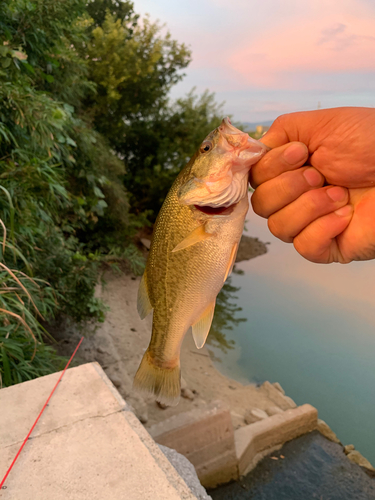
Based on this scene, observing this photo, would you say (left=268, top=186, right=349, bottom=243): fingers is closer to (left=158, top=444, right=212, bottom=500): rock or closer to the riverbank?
(left=158, top=444, right=212, bottom=500): rock

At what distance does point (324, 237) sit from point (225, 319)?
25.4 feet

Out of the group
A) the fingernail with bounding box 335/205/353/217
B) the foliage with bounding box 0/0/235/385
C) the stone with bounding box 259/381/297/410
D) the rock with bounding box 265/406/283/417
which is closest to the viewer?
the fingernail with bounding box 335/205/353/217

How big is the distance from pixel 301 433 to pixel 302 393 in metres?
1.45

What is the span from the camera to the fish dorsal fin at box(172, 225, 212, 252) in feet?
3.83

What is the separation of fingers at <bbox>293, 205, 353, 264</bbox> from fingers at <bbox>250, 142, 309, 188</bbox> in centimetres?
22

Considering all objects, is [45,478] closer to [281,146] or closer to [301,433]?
[281,146]

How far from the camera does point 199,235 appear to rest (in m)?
1.17

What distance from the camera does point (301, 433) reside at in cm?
442

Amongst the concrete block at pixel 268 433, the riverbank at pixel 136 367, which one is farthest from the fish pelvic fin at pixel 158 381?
the concrete block at pixel 268 433

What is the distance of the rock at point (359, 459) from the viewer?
4.41 meters

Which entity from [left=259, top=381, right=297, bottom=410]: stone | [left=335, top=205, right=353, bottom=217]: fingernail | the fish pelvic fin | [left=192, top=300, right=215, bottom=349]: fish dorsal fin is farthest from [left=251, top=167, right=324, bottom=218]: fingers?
[left=259, top=381, right=297, bottom=410]: stone

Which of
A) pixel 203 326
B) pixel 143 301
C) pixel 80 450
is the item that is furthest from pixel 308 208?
pixel 80 450

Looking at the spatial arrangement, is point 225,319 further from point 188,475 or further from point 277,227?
point 277,227

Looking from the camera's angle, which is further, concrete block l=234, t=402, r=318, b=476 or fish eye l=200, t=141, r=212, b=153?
concrete block l=234, t=402, r=318, b=476
